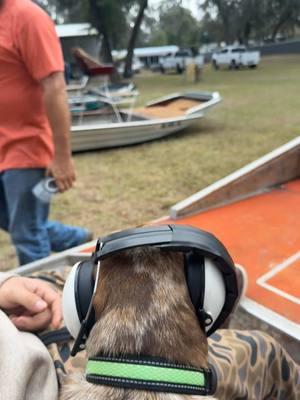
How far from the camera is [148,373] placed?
0.73m

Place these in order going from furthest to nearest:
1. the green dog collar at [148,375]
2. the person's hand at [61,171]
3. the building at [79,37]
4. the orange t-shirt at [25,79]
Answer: the building at [79,37] < the person's hand at [61,171] < the orange t-shirt at [25,79] < the green dog collar at [148,375]

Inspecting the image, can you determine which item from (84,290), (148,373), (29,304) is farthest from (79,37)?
(148,373)

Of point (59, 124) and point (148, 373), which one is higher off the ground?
point (59, 124)

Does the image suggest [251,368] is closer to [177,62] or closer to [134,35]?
[134,35]

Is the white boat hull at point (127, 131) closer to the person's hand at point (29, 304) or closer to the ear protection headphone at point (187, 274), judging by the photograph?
the person's hand at point (29, 304)

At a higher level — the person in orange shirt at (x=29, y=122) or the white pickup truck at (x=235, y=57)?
the person in orange shirt at (x=29, y=122)

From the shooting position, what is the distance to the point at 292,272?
5.94ft

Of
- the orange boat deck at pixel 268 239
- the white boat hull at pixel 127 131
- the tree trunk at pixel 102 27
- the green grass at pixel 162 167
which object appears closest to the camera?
the orange boat deck at pixel 268 239

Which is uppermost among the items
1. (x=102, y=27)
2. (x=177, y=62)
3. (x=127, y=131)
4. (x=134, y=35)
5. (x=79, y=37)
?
(x=102, y=27)

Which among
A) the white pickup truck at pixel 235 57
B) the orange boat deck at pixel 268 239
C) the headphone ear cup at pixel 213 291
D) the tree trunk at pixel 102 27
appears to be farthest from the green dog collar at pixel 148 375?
the white pickup truck at pixel 235 57

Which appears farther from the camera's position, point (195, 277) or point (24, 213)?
point (24, 213)

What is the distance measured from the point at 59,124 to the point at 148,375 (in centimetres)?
162

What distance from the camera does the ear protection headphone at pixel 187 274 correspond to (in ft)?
2.52

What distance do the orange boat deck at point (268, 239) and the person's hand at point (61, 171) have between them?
0.62 meters
